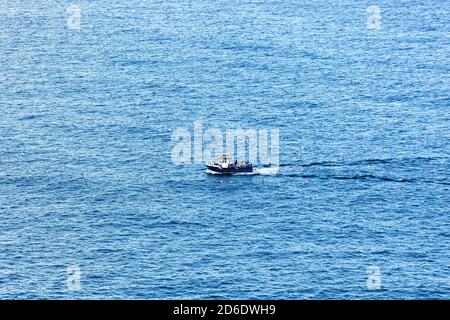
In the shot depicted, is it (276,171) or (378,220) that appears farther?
(276,171)

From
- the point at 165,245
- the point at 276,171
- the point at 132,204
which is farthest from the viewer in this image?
the point at 276,171

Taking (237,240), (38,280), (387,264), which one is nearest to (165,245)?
(237,240)

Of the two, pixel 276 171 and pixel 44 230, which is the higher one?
pixel 276 171

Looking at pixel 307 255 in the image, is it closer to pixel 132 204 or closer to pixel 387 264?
pixel 387 264

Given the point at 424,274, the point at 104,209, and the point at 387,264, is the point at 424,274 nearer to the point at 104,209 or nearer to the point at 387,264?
the point at 387,264

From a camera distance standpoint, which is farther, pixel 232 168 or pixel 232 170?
pixel 232 170

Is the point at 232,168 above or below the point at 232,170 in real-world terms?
above
